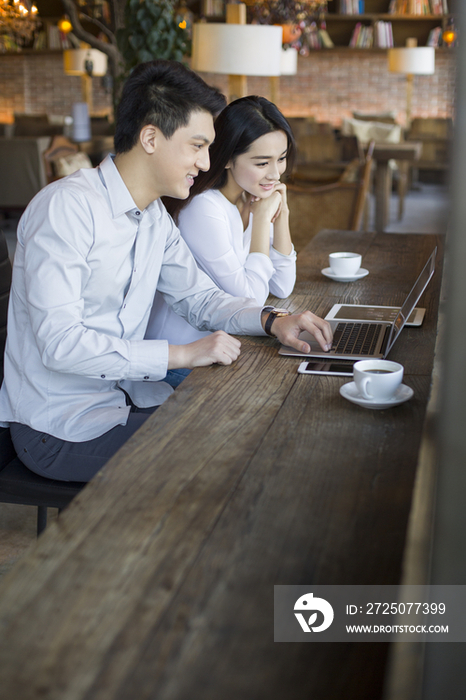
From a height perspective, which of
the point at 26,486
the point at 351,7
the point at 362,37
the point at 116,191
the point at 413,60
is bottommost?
the point at 26,486

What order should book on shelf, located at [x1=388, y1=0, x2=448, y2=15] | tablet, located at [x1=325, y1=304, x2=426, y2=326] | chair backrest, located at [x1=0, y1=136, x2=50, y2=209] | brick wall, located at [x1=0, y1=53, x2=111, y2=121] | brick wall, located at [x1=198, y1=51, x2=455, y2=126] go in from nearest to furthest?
1. tablet, located at [x1=325, y1=304, x2=426, y2=326]
2. chair backrest, located at [x1=0, y1=136, x2=50, y2=209]
3. book on shelf, located at [x1=388, y1=0, x2=448, y2=15]
4. brick wall, located at [x1=198, y1=51, x2=455, y2=126]
5. brick wall, located at [x1=0, y1=53, x2=111, y2=121]

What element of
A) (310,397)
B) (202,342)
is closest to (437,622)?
(310,397)

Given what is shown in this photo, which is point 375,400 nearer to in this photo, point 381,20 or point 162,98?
point 162,98

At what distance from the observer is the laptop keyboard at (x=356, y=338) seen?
1408mm

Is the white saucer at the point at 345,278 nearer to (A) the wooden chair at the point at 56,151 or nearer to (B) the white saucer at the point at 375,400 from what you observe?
(B) the white saucer at the point at 375,400

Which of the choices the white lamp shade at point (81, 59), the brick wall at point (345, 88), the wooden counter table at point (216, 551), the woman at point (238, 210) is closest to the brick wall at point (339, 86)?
the brick wall at point (345, 88)

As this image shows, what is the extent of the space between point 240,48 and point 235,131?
1.32 metres

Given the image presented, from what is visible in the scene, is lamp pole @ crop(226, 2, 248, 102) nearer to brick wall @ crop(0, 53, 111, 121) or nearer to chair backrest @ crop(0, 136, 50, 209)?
chair backrest @ crop(0, 136, 50, 209)

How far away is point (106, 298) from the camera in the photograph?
1494mm

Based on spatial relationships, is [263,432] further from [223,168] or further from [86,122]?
[86,122]

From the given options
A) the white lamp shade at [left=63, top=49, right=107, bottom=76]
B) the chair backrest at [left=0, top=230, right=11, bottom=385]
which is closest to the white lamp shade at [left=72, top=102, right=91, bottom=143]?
the white lamp shade at [left=63, top=49, right=107, bottom=76]

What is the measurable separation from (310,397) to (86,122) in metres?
6.40

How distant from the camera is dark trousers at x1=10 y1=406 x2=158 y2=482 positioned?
1361 millimetres

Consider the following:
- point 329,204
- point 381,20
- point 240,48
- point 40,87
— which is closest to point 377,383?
point 240,48
